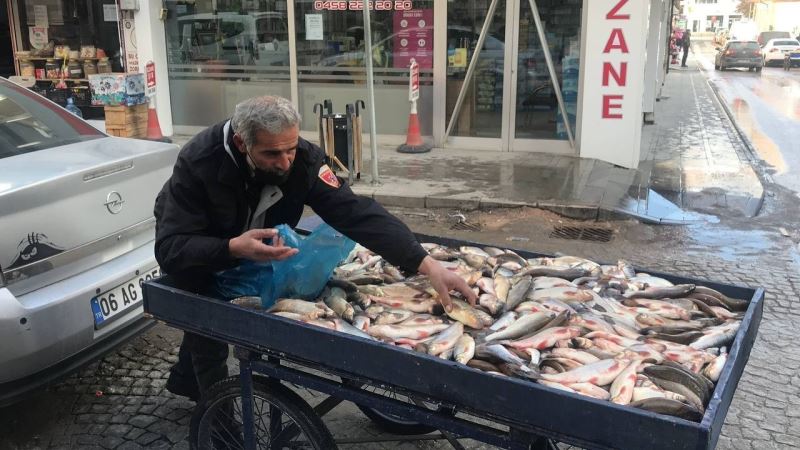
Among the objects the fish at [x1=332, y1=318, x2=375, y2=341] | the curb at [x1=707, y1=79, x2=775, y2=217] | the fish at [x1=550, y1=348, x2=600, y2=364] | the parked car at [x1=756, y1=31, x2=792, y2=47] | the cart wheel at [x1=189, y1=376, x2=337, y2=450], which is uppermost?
the parked car at [x1=756, y1=31, x2=792, y2=47]

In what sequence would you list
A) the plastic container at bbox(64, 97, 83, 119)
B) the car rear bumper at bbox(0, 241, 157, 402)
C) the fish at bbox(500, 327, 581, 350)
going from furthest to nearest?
the plastic container at bbox(64, 97, 83, 119), the car rear bumper at bbox(0, 241, 157, 402), the fish at bbox(500, 327, 581, 350)

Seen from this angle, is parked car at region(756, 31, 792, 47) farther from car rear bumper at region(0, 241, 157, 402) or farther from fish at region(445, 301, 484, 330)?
car rear bumper at region(0, 241, 157, 402)

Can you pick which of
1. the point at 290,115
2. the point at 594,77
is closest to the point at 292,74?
the point at 594,77

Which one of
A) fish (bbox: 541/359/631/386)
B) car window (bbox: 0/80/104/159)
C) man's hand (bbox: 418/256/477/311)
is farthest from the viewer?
car window (bbox: 0/80/104/159)

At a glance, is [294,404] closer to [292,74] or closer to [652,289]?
[652,289]

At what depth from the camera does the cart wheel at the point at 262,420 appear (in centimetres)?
269

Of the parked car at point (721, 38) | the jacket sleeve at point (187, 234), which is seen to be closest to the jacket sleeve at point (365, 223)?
the jacket sleeve at point (187, 234)

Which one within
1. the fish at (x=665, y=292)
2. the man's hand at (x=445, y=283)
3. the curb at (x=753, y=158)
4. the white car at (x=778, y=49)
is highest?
the white car at (x=778, y=49)

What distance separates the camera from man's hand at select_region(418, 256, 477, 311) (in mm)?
2830

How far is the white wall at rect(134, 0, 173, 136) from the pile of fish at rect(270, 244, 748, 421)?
9749 mm

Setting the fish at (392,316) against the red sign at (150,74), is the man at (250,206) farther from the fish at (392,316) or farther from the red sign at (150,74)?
the red sign at (150,74)

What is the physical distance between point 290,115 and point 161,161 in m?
1.82

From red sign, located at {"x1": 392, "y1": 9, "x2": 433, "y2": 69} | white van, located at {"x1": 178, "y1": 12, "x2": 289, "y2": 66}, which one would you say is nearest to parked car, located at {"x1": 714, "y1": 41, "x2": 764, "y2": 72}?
red sign, located at {"x1": 392, "y1": 9, "x2": 433, "y2": 69}

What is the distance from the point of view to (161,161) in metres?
4.15
